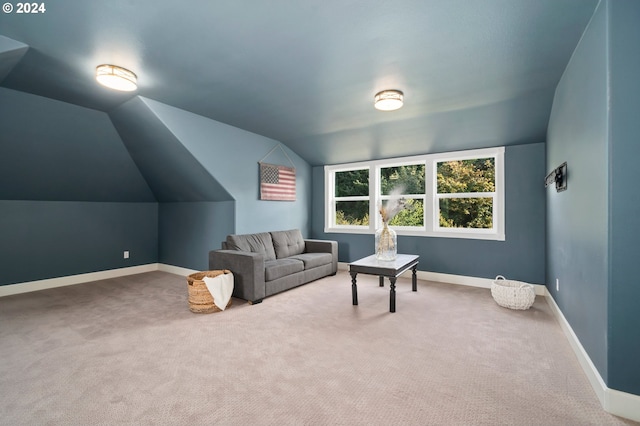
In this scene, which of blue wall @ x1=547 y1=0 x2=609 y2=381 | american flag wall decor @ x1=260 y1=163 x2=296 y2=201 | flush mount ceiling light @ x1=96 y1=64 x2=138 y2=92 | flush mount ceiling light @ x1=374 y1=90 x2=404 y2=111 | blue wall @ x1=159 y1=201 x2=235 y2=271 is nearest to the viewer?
blue wall @ x1=547 y1=0 x2=609 y2=381

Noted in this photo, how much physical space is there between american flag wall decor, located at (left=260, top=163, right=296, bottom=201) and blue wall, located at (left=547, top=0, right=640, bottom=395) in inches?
158

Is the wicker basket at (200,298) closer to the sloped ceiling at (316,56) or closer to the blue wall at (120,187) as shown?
the blue wall at (120,187)

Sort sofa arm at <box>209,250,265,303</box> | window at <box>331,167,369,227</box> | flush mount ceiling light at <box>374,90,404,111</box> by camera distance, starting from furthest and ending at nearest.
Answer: window at <box>331,167,369,227</box> < sofa arm at <box>209,250,265,303</box> < flush mount ceiling light at <box>374,90,404,111</box>

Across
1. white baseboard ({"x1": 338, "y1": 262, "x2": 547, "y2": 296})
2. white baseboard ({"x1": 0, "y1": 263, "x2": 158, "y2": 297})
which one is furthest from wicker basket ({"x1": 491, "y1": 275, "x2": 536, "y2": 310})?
white baseboard ({"x1": 0, "y1": 263, "x2": 158, "y2": 297})

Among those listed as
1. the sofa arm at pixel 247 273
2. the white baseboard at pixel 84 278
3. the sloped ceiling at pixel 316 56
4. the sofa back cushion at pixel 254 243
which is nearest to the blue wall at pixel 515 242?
the sloped ceiling at pixel 316 56

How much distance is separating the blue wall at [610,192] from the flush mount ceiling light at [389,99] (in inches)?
57.8

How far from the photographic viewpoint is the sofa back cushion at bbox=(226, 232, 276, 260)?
4.19 m

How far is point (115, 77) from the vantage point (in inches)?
108

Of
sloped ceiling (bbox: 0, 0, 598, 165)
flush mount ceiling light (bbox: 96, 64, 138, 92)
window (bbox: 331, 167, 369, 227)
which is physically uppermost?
sloped ceiling (bbox: 0, 0, 598, 165)

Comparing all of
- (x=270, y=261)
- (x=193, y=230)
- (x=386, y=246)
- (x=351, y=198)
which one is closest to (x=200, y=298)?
(x=270, y=261)

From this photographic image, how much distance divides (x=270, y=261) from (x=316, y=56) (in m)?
2.80

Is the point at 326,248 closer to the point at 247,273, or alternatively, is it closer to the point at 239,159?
the point at 247,273

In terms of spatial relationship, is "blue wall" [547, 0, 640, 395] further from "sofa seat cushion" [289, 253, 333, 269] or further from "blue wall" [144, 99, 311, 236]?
"blue wall" [144, 99, 311, 236]

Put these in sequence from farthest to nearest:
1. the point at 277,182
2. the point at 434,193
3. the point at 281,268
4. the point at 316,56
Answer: the point at 277,182 → the point at 434,193 → the point at 281,268 → the point at 316,56
